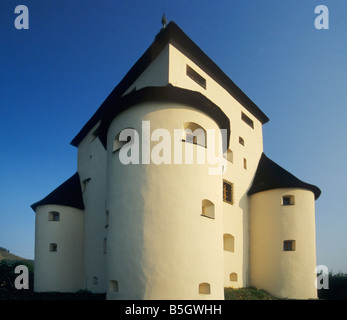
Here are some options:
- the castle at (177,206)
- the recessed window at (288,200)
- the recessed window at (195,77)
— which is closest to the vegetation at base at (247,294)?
the castle at (177,206)

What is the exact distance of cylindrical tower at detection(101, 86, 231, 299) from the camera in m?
12.5

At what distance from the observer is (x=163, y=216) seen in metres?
13.0

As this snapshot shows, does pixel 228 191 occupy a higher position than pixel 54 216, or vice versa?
pixel 228 191

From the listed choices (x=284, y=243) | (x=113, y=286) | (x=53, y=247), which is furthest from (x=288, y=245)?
(x=53, y=247)

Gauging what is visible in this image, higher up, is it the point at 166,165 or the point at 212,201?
the point at 166,165

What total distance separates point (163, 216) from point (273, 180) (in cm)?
1099

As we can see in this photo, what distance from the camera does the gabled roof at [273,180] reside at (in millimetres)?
20664

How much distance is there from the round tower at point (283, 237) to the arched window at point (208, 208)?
7.76 metres

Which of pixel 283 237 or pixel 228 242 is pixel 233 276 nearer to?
pixel 228 242

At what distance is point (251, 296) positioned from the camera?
1772 cm

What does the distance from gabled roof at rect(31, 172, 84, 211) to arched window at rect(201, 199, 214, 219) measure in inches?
453

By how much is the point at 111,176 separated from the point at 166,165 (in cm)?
283
